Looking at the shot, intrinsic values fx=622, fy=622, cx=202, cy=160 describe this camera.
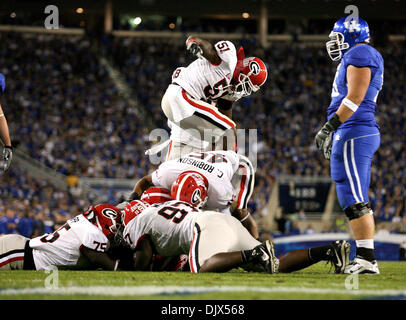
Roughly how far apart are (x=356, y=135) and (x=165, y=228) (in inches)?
72.2

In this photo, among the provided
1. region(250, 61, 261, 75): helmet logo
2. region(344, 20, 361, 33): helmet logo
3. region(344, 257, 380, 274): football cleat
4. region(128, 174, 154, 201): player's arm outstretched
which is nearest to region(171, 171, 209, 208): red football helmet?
region(128, 174, 154, 201): player's arm outstretched

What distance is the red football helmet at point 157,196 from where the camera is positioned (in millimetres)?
6076

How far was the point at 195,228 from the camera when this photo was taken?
5164mm

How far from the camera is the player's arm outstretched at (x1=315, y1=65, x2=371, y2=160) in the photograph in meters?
5.14

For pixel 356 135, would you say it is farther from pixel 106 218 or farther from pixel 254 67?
pixel 106 218

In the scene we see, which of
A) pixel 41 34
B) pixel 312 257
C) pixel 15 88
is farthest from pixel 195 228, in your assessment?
pixel 41 34

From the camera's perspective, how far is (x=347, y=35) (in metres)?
5.67

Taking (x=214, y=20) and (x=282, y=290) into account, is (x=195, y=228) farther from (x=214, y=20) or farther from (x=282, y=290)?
(x=214, y=20)

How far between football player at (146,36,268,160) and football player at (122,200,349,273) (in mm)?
1298

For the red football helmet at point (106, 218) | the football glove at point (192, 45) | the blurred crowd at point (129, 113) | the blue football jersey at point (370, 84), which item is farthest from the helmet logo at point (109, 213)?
the blurred crowd at point (129, 113)

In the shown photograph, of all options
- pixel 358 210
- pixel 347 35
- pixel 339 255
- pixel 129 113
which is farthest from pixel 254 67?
pixel 129 113

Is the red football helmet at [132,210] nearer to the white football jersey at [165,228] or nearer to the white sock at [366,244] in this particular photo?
the white football jersey at [165,228]

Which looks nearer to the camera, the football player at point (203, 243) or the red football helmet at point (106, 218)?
the football player at point (203, 243)

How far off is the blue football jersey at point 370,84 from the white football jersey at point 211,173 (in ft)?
3.92
